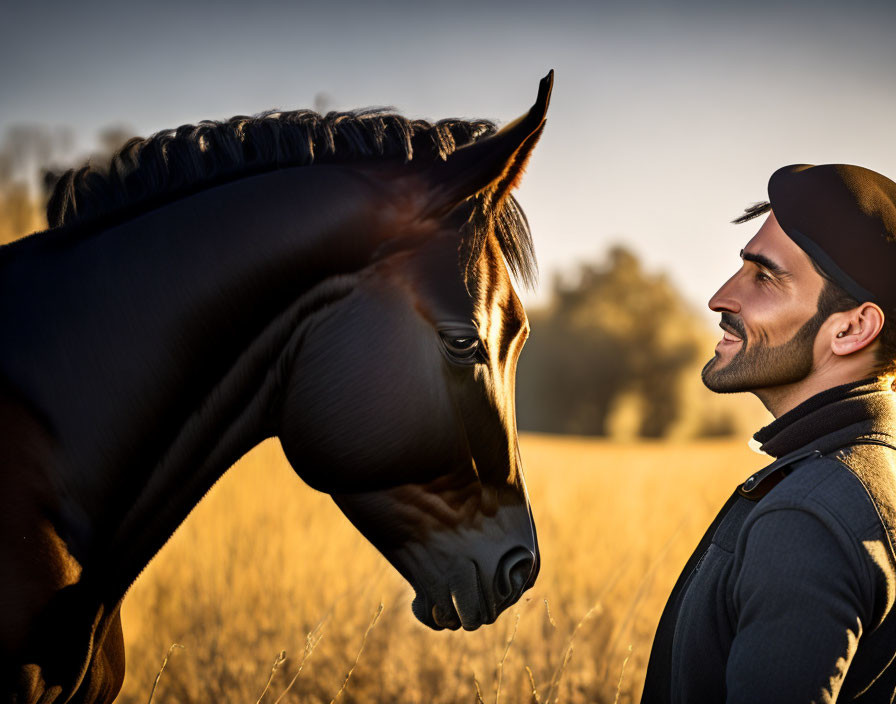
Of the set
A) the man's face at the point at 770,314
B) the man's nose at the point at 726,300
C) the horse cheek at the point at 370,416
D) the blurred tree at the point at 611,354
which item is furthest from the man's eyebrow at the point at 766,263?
the blurred tree at the point at 611,354

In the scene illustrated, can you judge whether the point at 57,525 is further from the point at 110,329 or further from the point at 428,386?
the point at 428,386

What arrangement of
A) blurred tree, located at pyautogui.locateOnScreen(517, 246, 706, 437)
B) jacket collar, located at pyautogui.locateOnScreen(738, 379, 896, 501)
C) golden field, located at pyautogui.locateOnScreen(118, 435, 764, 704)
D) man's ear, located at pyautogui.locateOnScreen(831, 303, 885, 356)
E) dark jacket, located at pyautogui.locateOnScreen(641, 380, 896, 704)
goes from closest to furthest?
dark jacket, located at pyautogui.locateOnScreen(641, 380, 896, 704) → jacket collar, located at pyautogui.locateOnScreen(738, 379, 896, 501) → man's ear, located at pyautogui.locateOnScreen(831, 303, 885, 356) → golden field, located at pyautogui.locateOnScreen(118, 435, 764, 704) → blurred tree, located at pyautogui.locateOnScreen(517, 246, 706, 437)

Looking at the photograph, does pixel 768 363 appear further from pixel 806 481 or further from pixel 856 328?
pixel 806 481

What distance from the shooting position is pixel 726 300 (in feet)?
7.12

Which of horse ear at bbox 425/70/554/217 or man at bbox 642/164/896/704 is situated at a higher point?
horse ear at bbox 425/70/554/217

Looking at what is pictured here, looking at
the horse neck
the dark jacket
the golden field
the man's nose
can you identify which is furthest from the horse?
the golden field

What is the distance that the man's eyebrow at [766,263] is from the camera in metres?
2.00

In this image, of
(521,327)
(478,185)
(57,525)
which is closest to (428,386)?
(521,327)

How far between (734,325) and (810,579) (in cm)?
96

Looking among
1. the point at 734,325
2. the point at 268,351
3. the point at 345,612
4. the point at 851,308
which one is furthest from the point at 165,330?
the point at 345,612

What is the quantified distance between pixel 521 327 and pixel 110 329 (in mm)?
1106

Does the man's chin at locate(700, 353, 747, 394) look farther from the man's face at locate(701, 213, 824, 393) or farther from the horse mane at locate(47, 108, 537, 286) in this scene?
the horse mane at locate(47, 108, 537, 286)

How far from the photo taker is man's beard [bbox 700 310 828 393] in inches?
76.5

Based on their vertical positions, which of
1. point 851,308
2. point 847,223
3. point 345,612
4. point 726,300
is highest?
point 847,223
